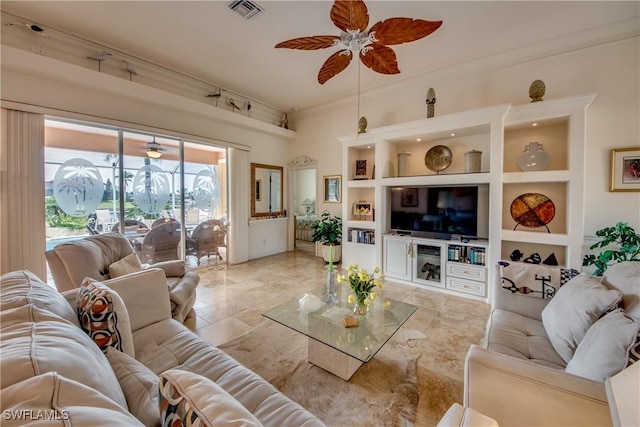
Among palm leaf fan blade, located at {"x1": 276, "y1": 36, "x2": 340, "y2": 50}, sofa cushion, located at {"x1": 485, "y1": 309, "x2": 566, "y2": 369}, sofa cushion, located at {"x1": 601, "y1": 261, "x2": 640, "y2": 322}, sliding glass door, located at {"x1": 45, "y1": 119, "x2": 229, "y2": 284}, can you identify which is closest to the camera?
sofa cushion, located at {"x1": 601, "y1": 261, "x2": 640, "y2": 322}

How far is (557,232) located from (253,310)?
390cm

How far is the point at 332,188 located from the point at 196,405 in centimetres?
483

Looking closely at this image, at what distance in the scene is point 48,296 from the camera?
42.5 inches

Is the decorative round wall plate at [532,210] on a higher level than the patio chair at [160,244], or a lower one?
higher

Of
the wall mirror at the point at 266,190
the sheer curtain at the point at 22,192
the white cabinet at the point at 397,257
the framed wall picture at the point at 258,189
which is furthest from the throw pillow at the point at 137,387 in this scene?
the framed wall picture at the point at 258,189

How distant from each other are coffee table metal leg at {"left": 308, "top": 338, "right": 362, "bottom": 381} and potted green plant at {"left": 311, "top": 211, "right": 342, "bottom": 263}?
9.36 ft

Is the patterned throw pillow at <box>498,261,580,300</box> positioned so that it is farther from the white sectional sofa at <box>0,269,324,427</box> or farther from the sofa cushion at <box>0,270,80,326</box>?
the sofa cushion at <box>0,270,80,326</box>

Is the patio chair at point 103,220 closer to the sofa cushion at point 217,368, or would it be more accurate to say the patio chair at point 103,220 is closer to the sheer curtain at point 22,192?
the sheer curtain at point 22,192

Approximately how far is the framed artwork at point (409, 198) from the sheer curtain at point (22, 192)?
4673 millimetres

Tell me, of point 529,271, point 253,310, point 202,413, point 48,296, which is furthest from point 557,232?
point 48,296

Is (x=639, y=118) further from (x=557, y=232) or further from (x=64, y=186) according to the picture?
(x=64, y=186)

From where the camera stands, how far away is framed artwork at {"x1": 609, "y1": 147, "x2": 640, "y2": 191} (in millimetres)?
2754

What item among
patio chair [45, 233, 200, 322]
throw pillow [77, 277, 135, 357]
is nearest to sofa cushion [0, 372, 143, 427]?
throw pillow [77, 277, 135, 357]

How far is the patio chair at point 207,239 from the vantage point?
4.39 m
